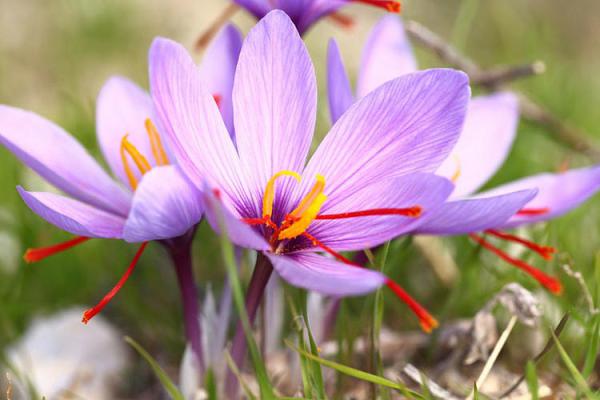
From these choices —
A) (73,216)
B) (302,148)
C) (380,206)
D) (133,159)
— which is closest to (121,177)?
(133,159)

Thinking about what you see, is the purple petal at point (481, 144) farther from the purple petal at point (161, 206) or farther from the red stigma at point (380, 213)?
the purple petal at point (161, 206)

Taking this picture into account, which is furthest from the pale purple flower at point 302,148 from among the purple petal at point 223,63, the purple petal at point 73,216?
the purple petal at point 223,63

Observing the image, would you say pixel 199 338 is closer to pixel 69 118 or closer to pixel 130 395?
pixel 130 395

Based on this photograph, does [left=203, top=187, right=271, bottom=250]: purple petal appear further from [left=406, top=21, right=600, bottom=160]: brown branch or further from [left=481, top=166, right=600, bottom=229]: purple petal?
[left=406, top=21, right=600, bottom=160]: brown branch

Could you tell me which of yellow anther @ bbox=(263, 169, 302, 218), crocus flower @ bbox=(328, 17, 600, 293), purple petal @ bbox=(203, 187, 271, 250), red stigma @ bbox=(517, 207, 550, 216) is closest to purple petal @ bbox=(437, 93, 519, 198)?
crocus flower @ bbox=(328, 17, 600, 293)

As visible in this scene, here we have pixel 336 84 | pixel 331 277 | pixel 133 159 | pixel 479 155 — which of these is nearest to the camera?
pixel 331 277

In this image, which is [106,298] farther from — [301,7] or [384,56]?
[384,56]
